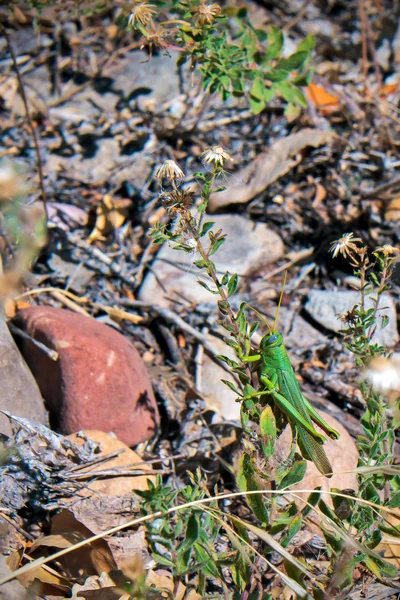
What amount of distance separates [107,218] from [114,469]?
1.66 metres

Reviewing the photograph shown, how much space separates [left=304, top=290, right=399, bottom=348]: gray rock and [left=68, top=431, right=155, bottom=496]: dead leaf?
1.25 m

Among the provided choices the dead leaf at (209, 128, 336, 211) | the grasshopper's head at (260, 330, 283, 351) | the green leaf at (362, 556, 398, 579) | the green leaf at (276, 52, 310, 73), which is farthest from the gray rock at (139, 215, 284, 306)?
the green leaf at (362, 556, 398, 579)

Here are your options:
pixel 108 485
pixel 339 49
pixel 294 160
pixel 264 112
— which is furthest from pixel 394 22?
pixel 108 485

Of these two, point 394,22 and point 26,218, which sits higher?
point 394,22

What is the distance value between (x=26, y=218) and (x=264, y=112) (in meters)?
2.04

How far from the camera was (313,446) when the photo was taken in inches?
69.0

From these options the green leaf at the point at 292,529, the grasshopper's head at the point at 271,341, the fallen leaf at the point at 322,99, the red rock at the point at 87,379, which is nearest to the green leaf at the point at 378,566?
the green leaf at the point at 292,529

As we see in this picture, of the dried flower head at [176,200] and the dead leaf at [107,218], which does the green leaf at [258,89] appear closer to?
the dead leaf at [107,218]

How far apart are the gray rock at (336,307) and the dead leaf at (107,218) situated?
1191mm

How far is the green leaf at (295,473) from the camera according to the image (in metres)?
1.62

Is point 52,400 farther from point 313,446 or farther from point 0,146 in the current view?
point 0,146

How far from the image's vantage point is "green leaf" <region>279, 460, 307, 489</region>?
5.31 feet

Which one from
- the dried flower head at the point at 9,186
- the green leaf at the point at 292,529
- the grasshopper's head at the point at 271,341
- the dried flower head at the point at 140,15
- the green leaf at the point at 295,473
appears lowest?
the green leaf at the point at 292,529

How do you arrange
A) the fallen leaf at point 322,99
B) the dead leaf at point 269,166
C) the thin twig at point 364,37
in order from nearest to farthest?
1. the dead leaf at point 269,166
2. the fallen leaf at point 322,99
3. the thin twig at point 364,37
